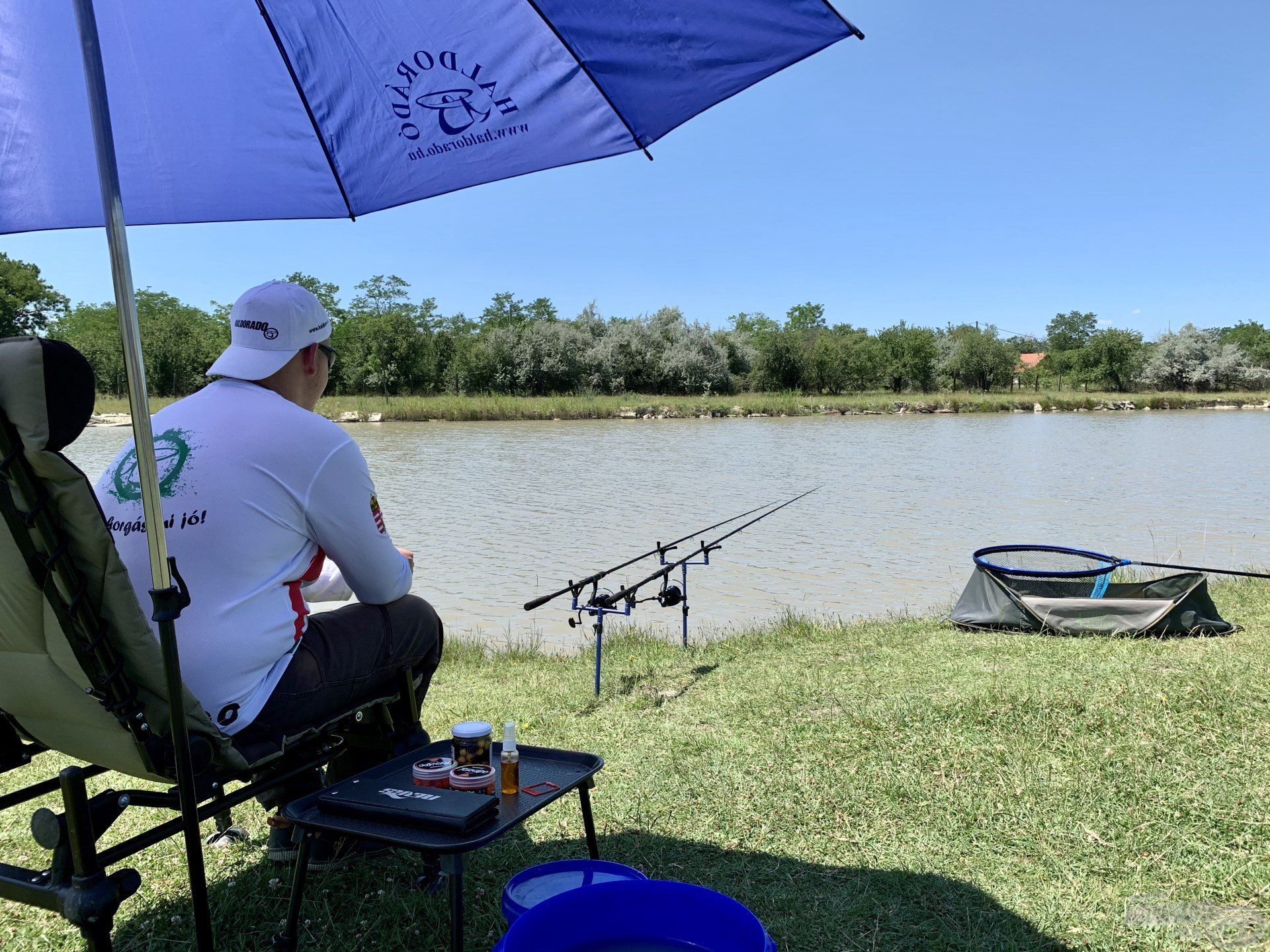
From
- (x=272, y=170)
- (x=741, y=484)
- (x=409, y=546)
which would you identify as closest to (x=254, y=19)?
(x=272, y=170)

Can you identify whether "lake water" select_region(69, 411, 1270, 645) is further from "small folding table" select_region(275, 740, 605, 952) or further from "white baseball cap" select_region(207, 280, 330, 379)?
"white baseball cap" select_region(207, 280, 330, 379)

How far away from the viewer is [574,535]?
10.4 m

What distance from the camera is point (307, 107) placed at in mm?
2291

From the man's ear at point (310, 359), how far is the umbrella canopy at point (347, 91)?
1.80 ft

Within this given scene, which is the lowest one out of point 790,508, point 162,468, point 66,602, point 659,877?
point 790,508

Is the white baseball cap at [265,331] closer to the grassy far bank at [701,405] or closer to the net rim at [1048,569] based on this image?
the net rim at [1048,569]

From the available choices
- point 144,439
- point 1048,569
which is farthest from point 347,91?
point 1048,569

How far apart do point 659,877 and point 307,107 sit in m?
2.09

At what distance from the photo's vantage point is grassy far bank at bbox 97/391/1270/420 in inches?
1309

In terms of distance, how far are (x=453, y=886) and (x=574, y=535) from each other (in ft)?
28.9

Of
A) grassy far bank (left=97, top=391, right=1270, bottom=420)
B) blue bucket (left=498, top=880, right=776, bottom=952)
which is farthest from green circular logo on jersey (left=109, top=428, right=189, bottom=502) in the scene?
grassy far bank (left=97, top=391, right=1270, bottom=420)

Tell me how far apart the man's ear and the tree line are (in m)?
39.7

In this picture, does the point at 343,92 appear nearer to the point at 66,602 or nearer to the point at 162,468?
the point at 162,468

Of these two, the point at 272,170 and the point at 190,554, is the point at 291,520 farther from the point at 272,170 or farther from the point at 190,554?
the point at 272,170
